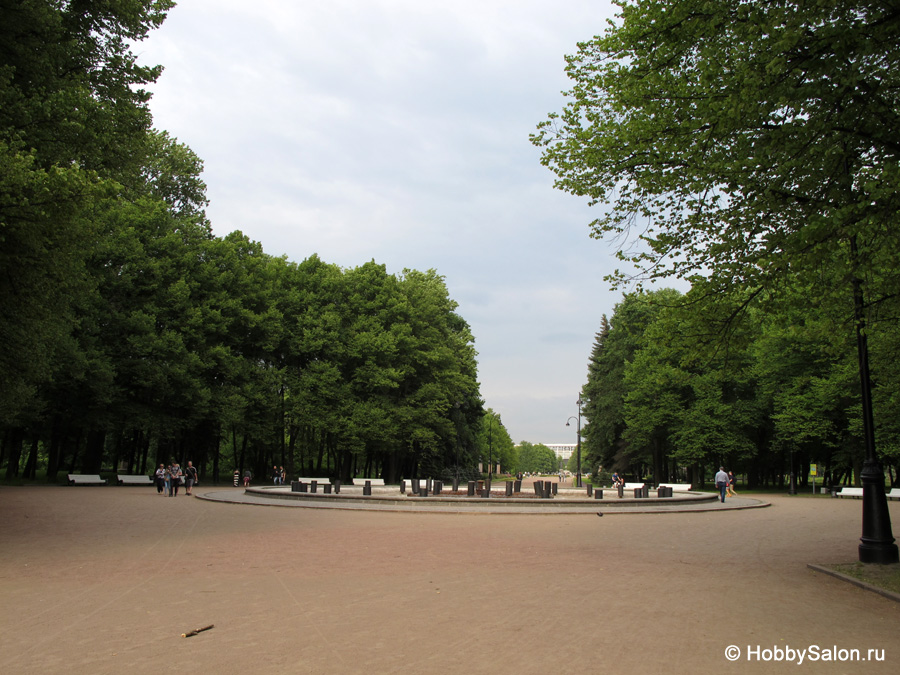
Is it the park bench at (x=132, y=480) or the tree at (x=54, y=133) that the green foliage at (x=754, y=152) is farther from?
the park bench at (x=132, y=480)

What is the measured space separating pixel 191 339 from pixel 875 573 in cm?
3694

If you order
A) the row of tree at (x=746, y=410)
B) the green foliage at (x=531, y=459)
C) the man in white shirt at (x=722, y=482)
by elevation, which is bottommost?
the green foliage at (x=531, y=459)

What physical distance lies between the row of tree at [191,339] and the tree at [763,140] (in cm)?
1164

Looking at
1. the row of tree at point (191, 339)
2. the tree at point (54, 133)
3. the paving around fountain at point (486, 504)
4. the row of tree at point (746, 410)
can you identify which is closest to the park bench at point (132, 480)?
the row of tree at point (191, 339)

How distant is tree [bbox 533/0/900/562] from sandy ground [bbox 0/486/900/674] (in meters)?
4.10

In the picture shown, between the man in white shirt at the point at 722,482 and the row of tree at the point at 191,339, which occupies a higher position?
the row of tree at the point at 191,339

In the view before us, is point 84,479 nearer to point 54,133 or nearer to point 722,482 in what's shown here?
point 54,133

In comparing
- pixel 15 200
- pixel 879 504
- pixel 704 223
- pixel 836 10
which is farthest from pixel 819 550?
pixel 15 200

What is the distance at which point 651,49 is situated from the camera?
10000 millimetres

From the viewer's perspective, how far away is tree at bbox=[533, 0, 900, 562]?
8070 millimetres

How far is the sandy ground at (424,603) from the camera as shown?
213 inches

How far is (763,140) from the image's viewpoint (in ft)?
29.9

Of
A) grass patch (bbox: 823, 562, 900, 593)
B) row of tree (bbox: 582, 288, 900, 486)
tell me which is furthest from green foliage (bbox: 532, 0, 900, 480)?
row of tree (bbox: 582, 288, 900, 486)

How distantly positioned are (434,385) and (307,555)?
32346 mm
